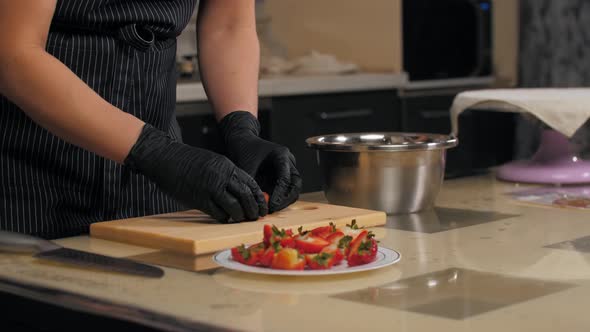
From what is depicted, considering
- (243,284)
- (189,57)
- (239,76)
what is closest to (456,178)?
(239,76)

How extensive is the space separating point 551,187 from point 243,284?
93 centimetres

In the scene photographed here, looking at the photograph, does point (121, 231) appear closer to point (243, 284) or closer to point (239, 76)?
point (243, 284)

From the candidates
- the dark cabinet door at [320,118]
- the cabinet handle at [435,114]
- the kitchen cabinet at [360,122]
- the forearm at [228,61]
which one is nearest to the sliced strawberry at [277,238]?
the forearm at [228,61]

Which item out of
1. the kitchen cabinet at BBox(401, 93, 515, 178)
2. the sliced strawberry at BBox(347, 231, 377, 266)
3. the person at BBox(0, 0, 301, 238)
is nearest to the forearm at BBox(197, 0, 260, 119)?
the person at BBox(0, 0, 301, 238)

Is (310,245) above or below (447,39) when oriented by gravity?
below

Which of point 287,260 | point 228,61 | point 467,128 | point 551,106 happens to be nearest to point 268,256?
point 287,260

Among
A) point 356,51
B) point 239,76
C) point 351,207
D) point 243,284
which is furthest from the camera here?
point 356,51

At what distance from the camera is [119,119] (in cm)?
135

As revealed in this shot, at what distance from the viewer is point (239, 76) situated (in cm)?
177

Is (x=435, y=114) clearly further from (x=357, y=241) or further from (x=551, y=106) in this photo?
(x=357, y=241)

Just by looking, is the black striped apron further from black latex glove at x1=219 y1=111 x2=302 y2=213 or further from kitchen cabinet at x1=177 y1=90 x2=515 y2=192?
kitchen cabinet at x1=177 y1=90 x2=515 y2=192

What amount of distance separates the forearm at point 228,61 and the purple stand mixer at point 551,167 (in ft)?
1.73

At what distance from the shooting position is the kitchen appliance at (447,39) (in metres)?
3.62

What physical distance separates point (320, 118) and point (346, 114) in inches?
4.8
